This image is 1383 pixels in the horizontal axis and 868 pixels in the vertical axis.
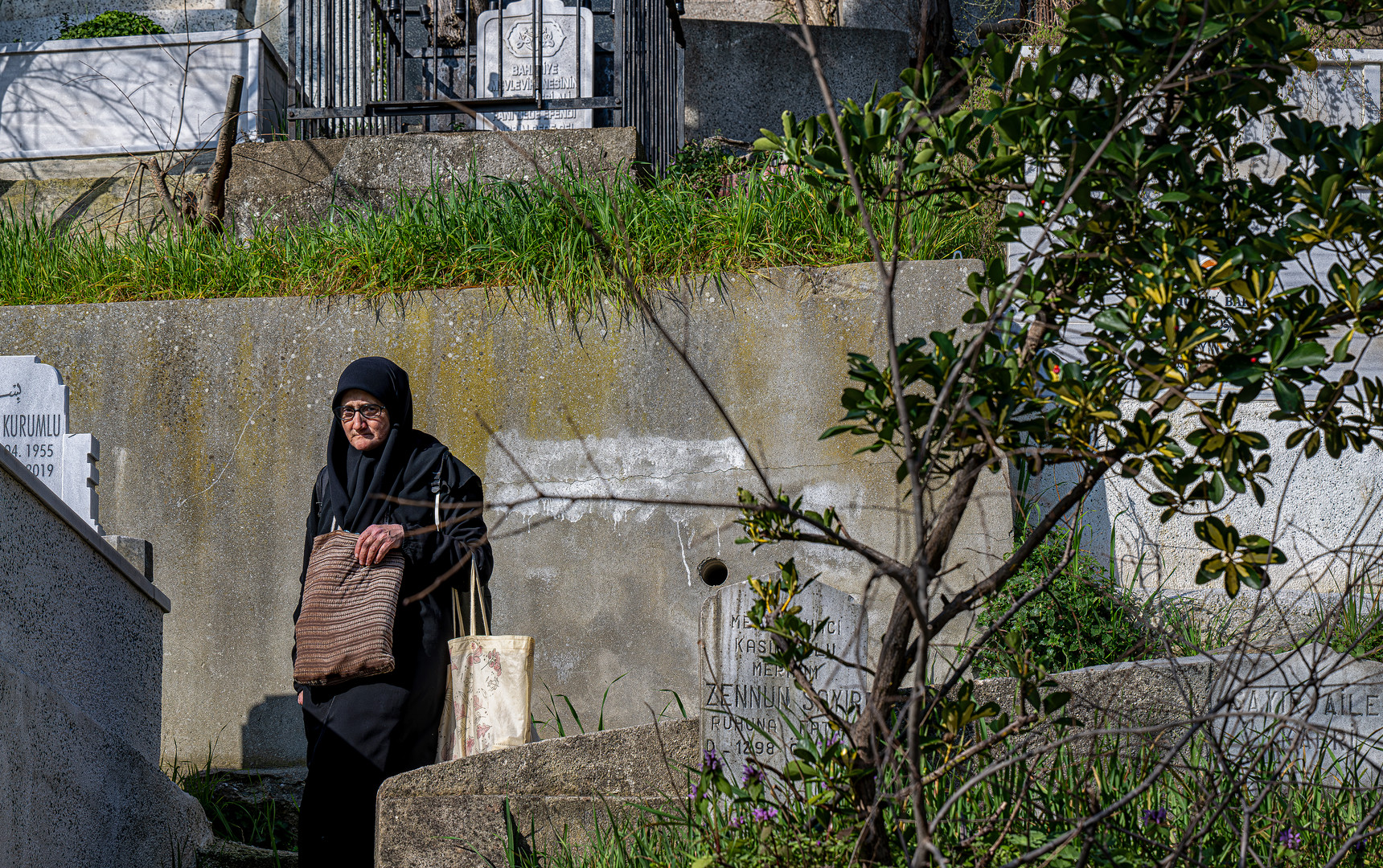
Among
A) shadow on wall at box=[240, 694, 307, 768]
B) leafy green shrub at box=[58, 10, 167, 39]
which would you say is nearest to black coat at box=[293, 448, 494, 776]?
Result: shadow on wall at box=[240, 694, 307, 768]

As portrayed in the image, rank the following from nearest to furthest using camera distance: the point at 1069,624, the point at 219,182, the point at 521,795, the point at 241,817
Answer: the point at 521,795, the point at 241,817, the point at 1069,624, the point at 219,182

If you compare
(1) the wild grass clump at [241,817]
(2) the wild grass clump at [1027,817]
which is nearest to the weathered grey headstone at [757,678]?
(2) the wild grass clump at [1027,817]

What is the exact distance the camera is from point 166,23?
972 cm

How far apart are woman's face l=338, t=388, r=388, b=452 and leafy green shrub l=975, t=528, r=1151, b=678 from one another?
8.55ft

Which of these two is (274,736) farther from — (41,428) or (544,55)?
(544,55)

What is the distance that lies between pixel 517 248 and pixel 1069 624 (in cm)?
330

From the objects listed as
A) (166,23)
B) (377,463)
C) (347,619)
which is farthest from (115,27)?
(347,619)

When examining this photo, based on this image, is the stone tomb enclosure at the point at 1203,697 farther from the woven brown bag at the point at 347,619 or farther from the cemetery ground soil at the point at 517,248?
the cemetery ground soil at the point at 517,248

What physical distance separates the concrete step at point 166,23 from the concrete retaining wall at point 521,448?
14.2 feet

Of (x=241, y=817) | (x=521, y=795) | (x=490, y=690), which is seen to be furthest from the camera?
(x=241, y=817)

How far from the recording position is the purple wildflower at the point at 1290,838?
2939 millimetres

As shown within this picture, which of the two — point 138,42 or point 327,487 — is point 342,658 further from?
point 138,42

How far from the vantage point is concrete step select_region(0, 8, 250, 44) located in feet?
31.8

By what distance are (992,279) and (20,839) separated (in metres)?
2.87
